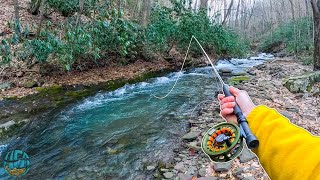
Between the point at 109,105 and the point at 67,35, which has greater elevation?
the point at 67,35

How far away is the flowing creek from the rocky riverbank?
0.23 m

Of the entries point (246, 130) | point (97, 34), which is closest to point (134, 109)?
point (97, 34)

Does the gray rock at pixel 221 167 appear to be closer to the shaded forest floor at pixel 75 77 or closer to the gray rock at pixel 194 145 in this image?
the gray rock at pixel 194 145

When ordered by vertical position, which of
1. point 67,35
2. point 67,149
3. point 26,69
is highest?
point 67,35

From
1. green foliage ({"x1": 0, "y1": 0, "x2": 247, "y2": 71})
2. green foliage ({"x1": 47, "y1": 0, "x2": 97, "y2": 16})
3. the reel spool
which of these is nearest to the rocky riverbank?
the reel spool

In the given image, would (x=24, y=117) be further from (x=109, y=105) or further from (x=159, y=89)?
(x=159, y=89)

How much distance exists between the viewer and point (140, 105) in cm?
668

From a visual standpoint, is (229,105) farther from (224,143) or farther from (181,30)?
(181,30)

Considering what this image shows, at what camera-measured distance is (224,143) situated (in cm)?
113

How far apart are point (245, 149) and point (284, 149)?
2.89m

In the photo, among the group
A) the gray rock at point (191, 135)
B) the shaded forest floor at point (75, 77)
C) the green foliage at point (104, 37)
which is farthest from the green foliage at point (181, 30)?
the gray rock at point (191, 135)

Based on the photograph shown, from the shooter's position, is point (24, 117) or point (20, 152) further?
point (24, 117)

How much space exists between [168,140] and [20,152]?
235 centimetres

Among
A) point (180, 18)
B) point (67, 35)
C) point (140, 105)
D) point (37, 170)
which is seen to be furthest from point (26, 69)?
point (180, 18)
